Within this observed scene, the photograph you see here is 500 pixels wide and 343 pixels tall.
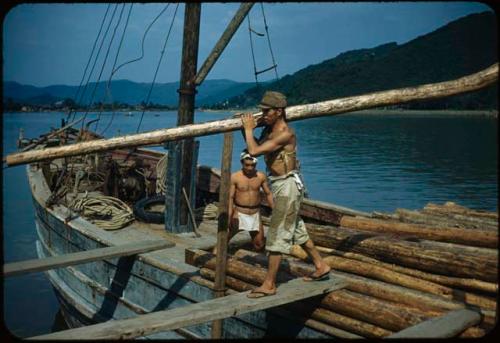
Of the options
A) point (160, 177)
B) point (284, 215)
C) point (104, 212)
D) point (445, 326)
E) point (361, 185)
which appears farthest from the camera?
point (361, 185)

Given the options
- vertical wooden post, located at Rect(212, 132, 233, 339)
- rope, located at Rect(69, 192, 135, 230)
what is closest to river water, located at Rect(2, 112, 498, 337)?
rope, located at Rect(69, 192, 135, 230)

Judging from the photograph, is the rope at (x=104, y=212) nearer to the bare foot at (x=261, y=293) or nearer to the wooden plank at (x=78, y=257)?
the wooden plank at (x=78, y=257)

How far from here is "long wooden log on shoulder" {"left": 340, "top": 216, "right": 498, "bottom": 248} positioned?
6.53 meters

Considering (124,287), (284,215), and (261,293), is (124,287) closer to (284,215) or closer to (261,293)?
(261,293)

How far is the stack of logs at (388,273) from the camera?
5195 millimetres

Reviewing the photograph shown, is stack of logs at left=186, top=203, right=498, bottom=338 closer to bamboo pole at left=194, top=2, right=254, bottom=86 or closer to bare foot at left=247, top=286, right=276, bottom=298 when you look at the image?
bare foot at left=247, top=286, right=276, bottom=298

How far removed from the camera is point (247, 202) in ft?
24.7

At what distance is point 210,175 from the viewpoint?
12.7m

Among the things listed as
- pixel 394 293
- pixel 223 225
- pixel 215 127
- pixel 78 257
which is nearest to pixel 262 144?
pixel 215 127

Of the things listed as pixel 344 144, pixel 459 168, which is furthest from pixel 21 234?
pixel 344 144

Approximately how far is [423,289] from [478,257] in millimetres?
779

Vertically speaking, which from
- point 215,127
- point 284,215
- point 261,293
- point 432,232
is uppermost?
point 215,127

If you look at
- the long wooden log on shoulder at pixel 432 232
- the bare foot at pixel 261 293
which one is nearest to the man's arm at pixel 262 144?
the bare foot at pixel 261 293

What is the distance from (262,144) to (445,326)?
275 cm
